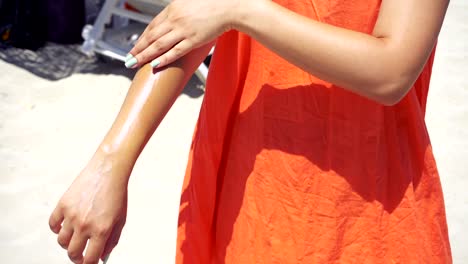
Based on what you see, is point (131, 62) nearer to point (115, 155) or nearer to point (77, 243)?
point (115, 155)

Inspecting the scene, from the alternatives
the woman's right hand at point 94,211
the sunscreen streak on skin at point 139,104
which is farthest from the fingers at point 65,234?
the sunscreen streak on skin at point 139,104

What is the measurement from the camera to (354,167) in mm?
749

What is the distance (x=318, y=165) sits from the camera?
75cm

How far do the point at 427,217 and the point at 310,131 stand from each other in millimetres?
231

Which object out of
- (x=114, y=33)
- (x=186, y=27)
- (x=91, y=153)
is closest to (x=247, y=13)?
(x=186, y=27)

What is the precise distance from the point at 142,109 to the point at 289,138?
8.2 inches

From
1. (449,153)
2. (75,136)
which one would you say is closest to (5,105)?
(75,136)

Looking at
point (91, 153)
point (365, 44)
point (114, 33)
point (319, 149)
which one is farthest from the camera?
point (114, 33)

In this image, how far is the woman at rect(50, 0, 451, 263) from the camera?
2.04ft

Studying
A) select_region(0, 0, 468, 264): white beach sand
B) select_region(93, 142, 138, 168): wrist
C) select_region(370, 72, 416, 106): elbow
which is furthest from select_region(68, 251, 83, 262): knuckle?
select_region(0, 0, 468, 264): white beach sand

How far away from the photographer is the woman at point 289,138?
62cm

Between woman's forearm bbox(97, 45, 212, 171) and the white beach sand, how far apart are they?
53.3 inches

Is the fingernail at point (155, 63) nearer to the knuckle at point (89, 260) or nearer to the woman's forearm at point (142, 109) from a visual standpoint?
the woman's forearm at point (142, 109)

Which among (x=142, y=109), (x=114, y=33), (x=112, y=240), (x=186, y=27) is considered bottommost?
(x=114, y=33)
